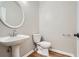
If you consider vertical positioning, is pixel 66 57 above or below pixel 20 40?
below

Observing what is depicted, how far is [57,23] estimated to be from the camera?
1537mm

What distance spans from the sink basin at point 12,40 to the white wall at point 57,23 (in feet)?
1.17

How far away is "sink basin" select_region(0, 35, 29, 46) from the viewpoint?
132 centimetres

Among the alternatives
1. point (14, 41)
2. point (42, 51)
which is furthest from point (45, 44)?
point (14, 41)

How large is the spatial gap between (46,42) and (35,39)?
0.69ft

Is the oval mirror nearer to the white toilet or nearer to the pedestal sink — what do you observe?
the pedestal sink

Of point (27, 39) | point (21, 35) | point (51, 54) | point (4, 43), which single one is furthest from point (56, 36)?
point (4, 43)

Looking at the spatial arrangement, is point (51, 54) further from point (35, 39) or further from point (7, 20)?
point (7, 20)

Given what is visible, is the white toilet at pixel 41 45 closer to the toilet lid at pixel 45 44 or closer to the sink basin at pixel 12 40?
the toilet lid at pixel 45 44

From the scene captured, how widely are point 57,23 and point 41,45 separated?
51 cm

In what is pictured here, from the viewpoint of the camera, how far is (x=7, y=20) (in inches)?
57.3

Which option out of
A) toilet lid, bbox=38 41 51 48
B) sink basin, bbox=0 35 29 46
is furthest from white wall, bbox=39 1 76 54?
sink basin, bbox=0 35 29 46

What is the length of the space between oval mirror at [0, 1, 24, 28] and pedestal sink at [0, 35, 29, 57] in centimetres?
22

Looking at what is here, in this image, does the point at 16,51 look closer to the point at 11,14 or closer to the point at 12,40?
the point at 12,40
